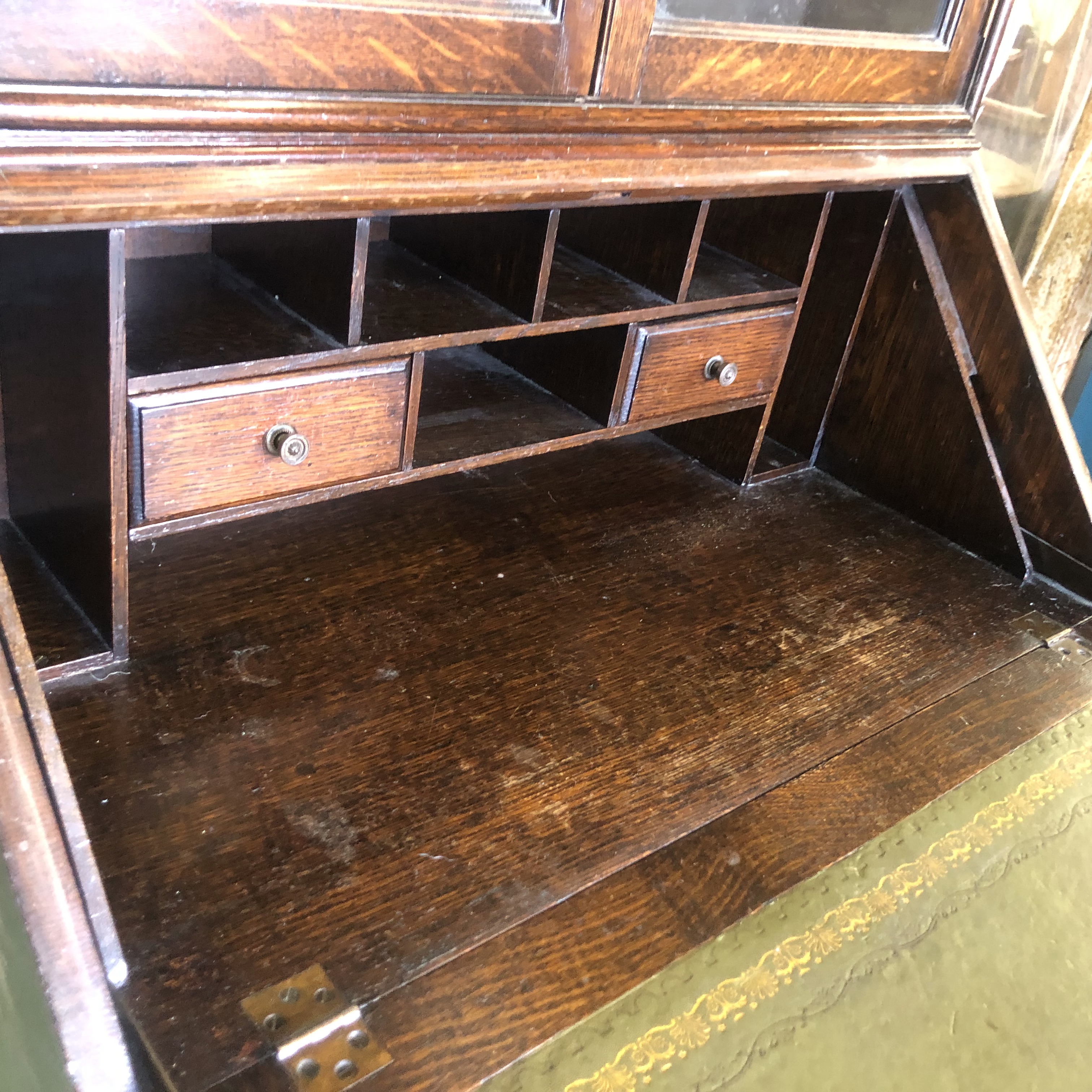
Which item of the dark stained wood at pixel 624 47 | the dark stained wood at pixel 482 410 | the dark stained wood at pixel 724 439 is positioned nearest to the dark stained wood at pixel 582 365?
the dark stained wood at pixel 482 410

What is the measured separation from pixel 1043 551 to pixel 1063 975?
636 mm

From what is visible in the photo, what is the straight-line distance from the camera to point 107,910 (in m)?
0.65

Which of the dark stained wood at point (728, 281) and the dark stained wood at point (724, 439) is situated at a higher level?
the dark stained wood at point (728, 281)

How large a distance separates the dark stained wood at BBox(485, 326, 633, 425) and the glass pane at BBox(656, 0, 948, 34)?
329mm

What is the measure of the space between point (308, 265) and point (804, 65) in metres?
0.50

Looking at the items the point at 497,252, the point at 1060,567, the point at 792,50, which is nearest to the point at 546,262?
the point at 497,252

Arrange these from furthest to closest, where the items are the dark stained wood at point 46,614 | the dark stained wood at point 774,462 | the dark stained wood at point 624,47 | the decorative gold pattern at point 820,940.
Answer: the dark stained wood at point 774,462, the dark stained wood at point 46,614, the dark stained wood at point 624,47, the decorative gold pattern at point 820,940

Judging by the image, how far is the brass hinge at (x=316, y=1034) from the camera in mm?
626

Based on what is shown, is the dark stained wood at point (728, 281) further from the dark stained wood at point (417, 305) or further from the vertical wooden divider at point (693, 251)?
the dark stained wood at point (417, 305)

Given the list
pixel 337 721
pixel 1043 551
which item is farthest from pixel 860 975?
pixel 1043 551

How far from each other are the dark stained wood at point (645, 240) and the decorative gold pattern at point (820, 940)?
62 cm

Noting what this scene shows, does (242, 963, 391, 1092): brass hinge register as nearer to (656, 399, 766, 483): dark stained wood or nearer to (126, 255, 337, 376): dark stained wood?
(126, 255, 337, 376): dark stained wood

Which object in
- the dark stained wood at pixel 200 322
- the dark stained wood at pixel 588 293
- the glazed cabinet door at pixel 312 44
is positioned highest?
the glazed cabinet door at pixel 312 44

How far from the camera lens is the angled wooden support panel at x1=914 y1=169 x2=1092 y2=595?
1.24 metres
